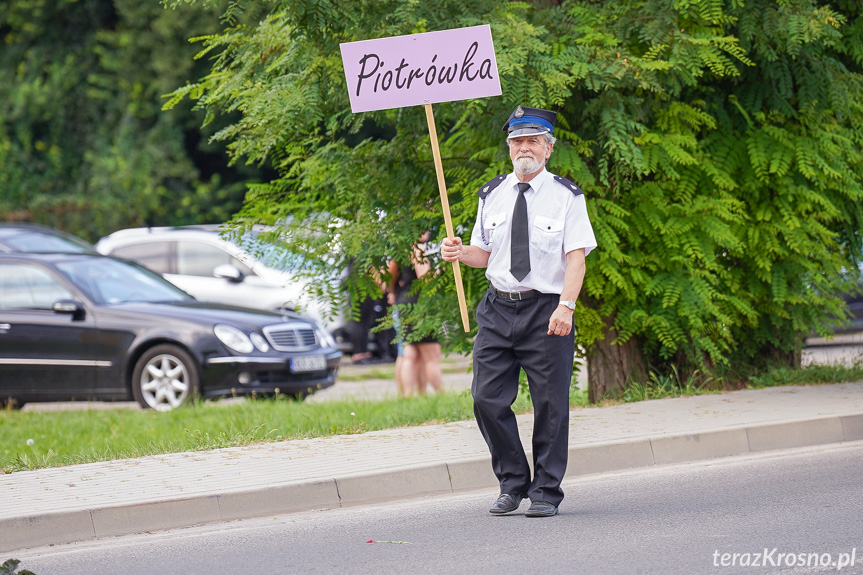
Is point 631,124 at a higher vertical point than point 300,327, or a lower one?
higher

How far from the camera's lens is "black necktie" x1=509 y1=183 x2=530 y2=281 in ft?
19.0

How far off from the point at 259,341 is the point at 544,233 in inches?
248

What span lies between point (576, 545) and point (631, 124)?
394 cm

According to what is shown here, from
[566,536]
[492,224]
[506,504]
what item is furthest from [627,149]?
[566,536]

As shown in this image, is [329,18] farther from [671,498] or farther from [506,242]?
[671,498]

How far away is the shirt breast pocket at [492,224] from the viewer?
5.93m

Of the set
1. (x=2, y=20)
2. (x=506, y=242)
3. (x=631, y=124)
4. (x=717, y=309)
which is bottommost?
(x=717, y=309)

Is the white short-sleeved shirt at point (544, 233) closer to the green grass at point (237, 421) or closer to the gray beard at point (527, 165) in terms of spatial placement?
the gray beard at point (527, 165)

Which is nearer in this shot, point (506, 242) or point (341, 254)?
point (506, 242)

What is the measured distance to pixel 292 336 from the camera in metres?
12.0

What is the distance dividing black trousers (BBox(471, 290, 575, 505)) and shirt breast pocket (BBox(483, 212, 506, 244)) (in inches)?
11.3

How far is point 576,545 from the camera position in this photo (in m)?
5.33

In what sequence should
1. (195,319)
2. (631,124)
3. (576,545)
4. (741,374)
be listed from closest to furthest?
(576,545)
(631,124)
(741,374)
(195,319)

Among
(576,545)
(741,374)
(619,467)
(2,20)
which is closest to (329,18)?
(619,467)
